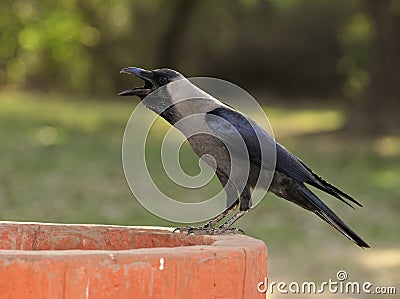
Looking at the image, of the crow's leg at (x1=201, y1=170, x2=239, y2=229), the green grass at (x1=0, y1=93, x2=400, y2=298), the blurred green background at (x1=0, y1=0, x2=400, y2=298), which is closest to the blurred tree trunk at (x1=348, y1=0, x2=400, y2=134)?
the blurred green background at (x1=0, y1=0, x2=400, y2=298)

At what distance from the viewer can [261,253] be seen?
3.32 meters

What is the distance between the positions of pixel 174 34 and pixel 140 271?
22.5 m

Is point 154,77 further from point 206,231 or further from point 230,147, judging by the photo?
point 206,231

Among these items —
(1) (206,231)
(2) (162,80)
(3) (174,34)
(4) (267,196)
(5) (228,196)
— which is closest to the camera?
(1) (206,231)

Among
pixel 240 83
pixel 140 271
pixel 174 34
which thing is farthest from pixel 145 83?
pixel 240 83

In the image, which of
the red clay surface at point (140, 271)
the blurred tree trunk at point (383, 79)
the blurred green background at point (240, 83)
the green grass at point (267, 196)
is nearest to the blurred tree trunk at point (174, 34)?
the blurred green background at point (240, 83)

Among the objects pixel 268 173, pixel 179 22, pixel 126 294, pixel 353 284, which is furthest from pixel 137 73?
pixel 179 22

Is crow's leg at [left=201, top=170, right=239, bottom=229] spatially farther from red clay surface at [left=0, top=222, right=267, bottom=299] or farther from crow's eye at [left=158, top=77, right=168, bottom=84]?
red clay surface at [left=0, top=222, right=267, bottom=299]

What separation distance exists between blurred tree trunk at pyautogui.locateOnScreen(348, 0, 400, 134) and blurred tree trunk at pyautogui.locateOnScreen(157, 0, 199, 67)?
690 cm

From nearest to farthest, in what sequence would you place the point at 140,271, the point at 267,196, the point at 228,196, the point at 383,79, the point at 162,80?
the point at 140,271, the point at 162,80, the point at 228,196, the point at 267,196, the point at 383,79

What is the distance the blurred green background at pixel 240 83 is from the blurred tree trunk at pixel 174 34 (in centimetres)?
4

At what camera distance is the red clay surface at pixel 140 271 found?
2744 mm

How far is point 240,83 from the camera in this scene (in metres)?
26.6

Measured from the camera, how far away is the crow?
→ 436 centimetres
